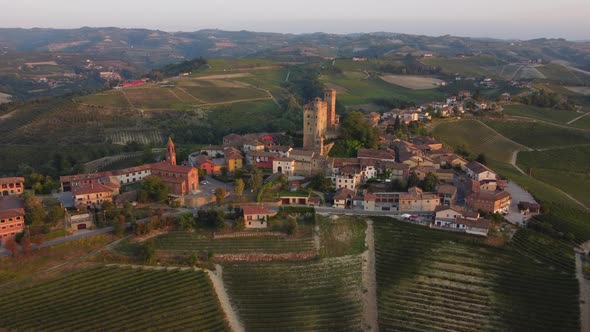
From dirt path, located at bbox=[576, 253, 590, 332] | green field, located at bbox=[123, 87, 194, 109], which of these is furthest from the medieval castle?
green field, located at bbox=[123, 87, 194, 109]

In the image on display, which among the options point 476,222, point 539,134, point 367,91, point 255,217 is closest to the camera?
point 476,222

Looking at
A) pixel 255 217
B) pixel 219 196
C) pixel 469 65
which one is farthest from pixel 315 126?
pixel 469 65

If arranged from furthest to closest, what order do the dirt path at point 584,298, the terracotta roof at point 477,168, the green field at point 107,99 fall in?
the green field at point 107,99 < the terracotta roof at point 477,168 < the dirt path at point 584,298

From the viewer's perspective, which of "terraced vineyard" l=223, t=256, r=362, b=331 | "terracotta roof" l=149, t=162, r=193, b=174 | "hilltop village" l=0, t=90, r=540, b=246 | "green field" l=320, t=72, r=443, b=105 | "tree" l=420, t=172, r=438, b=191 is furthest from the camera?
"green field" l=320, t=72, r=443, b=105

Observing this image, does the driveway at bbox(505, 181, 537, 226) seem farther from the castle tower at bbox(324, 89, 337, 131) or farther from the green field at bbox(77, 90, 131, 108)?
the green field at bbox(77, 90, 131, 108)

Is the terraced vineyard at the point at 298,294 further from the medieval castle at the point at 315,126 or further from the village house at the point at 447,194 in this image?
the medieval castle at the point at 315,126

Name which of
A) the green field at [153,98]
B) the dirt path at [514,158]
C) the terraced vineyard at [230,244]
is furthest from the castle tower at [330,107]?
the green field at [153,98]

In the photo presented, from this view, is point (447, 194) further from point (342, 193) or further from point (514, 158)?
point (514, 158)
